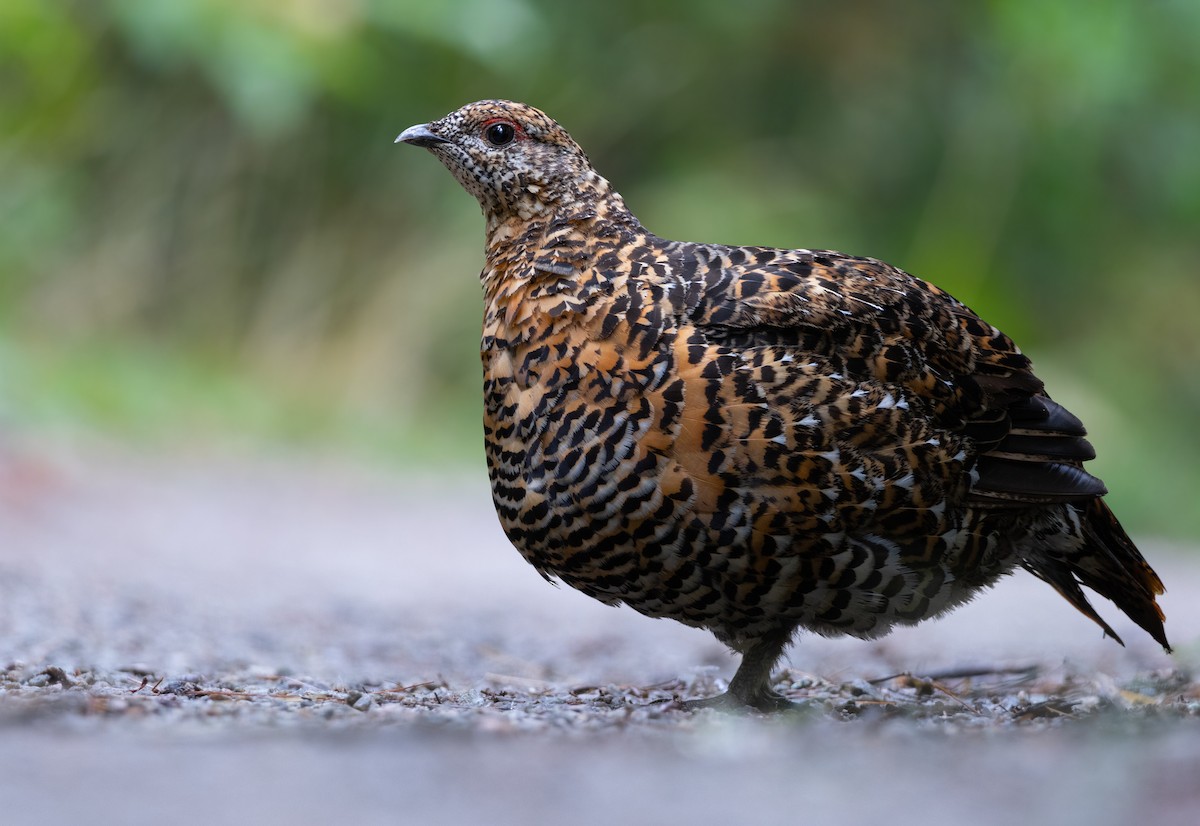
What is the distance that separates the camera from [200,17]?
12.5m

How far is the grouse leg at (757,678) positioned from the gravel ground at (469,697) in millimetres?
184

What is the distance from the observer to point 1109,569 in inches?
166

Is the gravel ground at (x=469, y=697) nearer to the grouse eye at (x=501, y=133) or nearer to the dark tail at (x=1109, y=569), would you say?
the dark tail at (x=1109, y=569)

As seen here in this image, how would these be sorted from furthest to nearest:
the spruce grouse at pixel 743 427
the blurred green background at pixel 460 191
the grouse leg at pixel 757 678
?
the blurred green background at pixel 460 191 → the grouse leg at pixel 757 678 → the spruce grouse at pixel 743 427

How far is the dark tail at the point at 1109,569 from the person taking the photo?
4148 mm

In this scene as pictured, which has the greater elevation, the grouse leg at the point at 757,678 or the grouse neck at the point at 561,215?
the grouse neck at the point at 561,215

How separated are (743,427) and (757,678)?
30.7 inches

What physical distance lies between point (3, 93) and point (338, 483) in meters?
4.85

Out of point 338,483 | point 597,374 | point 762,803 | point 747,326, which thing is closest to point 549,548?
point 597,374

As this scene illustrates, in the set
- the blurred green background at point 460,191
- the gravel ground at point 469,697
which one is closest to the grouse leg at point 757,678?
the gravel ground at point 469,697

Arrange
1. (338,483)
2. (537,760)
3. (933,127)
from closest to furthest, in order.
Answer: (537,760) < (338,483) < (933,127)

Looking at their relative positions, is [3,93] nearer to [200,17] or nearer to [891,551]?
[200,17]

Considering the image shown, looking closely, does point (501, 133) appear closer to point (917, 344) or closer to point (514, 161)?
point (514, 161)

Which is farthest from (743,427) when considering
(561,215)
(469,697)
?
(469,697)
